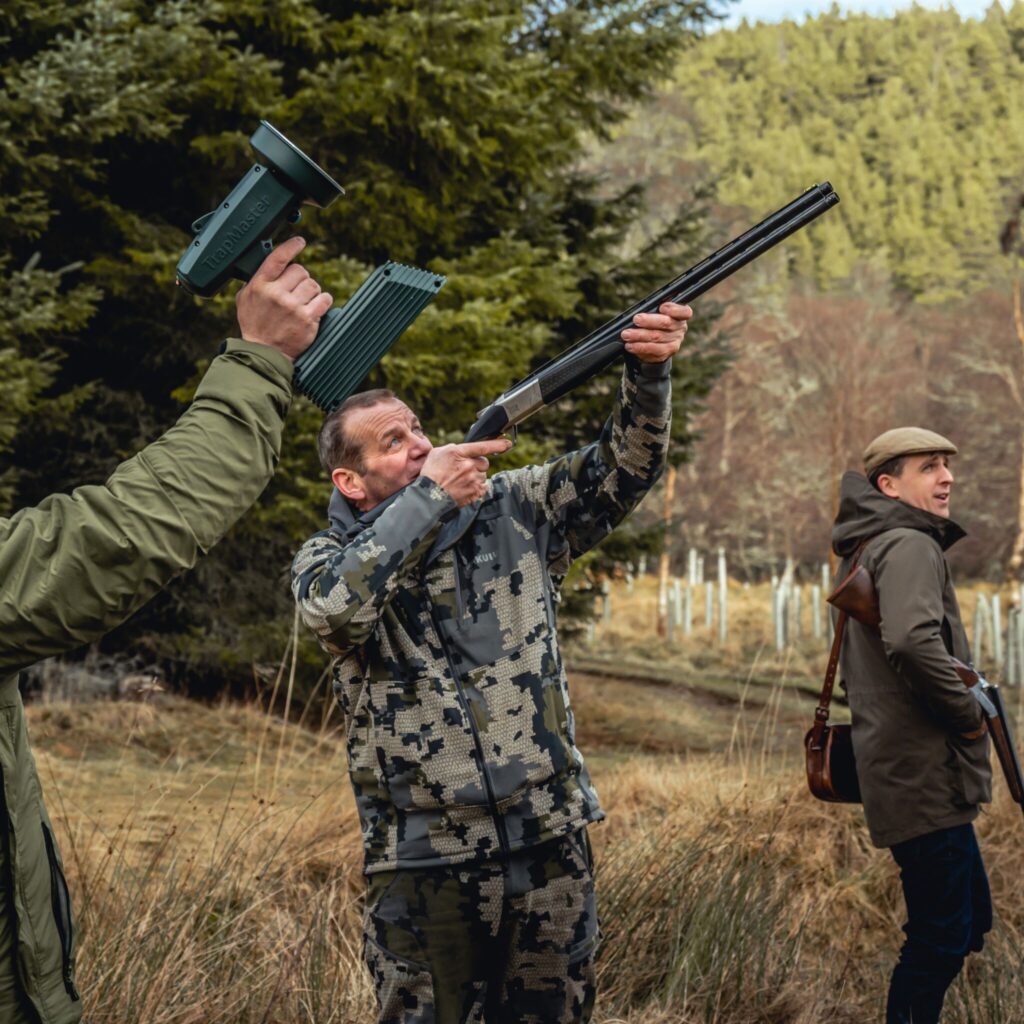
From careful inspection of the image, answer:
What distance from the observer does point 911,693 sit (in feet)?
12.6

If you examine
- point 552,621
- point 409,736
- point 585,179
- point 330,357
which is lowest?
point 409,736

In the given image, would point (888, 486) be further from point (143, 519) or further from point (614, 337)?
point (143, 519)

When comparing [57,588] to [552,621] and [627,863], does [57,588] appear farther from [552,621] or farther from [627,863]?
[627,863]

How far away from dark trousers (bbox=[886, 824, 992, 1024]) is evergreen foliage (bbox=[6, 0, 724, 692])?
17.4ft

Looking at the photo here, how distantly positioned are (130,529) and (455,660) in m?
1.29

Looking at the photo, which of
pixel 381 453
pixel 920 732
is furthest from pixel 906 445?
pixel 381 453

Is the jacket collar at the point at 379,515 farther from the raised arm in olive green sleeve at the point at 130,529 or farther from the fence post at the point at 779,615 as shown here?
the fence post at the point at 779,615

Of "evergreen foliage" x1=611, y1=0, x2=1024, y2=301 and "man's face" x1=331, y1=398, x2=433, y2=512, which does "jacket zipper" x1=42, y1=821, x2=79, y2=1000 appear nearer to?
"man's face" x1=331, y1=398, x2=433, y2=512

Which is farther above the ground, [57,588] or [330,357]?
[330,357]

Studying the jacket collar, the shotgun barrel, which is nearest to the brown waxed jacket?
the shotgun barrel

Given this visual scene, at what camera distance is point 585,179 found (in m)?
11.6

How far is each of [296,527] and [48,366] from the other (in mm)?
2087

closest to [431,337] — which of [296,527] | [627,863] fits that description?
[296,527]

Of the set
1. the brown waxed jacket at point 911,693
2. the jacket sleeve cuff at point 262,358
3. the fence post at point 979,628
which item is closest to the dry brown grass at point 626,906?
the brown waxed jacket at point 911,693
